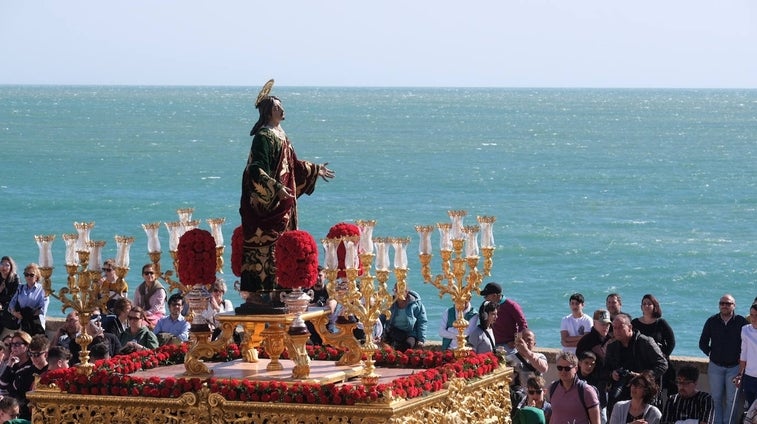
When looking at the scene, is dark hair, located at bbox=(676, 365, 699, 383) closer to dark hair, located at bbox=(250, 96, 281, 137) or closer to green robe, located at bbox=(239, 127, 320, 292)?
green robe, located at bbox=(239, 127, 320, 292)

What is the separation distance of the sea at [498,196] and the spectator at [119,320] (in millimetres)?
24204

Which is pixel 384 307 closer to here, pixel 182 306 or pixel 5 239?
pixel 182 306

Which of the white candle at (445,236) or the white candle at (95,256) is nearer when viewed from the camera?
the white candle at (445,236)

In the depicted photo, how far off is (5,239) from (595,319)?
57.2m

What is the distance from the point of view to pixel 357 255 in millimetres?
14938

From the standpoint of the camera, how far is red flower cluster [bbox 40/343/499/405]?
14.5 meters

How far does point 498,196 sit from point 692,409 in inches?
2969

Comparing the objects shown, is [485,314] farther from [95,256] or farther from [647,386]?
[95,256]

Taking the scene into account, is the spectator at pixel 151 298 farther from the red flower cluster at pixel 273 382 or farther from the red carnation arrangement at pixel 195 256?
the red carnation arrangement at pixel 195 256

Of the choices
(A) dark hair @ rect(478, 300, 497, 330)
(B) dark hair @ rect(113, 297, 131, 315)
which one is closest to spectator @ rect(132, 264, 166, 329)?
(B) dark hair @ rect(113, 297, 131, 315)

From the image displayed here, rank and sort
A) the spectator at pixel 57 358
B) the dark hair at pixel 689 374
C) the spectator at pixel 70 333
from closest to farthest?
the dark hair at pixel 689 374 < the spectator at pixel 57 358 < the spectator at pixel 70 333

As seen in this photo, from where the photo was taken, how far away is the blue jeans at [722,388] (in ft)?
63.2

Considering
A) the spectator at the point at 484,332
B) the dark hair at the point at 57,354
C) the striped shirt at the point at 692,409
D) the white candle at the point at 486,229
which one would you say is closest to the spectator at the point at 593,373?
the striped shirt at the point at 692,409

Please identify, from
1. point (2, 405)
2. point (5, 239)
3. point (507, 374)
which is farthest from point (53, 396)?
point (5, 239)
